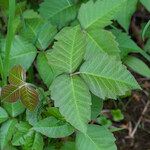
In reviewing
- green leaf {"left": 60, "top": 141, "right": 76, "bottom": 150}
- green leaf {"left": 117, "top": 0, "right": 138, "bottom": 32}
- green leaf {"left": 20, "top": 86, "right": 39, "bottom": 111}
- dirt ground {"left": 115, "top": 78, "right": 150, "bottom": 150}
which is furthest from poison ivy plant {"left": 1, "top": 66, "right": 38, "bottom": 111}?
dirt ground {"left": 115, "top": 78, "right": 150, "bottom": 150}

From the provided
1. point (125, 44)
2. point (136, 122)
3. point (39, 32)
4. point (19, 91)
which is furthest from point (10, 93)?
point (136, 122)

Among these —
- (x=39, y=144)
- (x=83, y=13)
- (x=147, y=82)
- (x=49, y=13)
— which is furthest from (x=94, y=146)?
(x=147, y=82)

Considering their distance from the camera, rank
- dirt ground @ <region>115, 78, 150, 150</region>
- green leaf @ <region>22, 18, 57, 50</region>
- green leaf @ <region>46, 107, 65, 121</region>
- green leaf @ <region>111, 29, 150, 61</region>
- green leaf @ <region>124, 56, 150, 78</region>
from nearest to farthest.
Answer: green leaf @ <region>46, 107, 65, 121</region> < green leaf @ <region>22, 18, 57, 50</region> < green leaf @ <region>111, 29, 150, 61</region> < green leaf @ <region>124, 56, 150, 78</region> < dirt ground @ <region>115, 78, 150, 150</region>

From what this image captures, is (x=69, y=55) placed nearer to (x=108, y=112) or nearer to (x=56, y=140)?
(x=56, y=140)

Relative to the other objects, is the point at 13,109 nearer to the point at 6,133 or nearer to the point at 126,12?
the point at 6,133

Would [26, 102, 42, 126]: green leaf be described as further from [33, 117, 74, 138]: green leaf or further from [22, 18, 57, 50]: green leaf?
[22, 18, 57, 50]: green leaf

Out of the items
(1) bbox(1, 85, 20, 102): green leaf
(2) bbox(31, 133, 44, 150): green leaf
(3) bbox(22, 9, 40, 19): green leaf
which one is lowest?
(2) bbox(31, 133, 44, 150): green leaf
